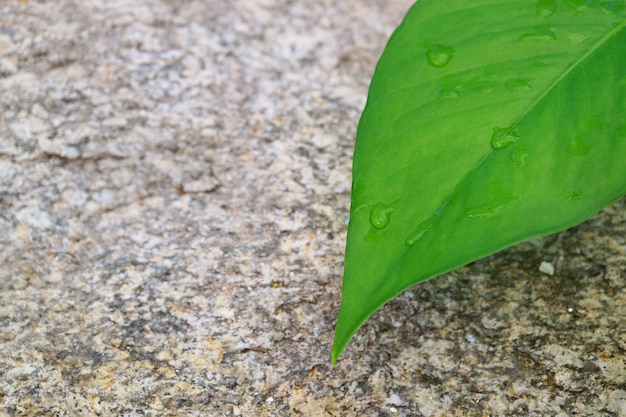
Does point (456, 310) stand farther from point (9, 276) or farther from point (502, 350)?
point (9, 276)

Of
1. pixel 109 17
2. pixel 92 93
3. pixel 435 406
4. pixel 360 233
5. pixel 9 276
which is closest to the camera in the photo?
pixel 360 233

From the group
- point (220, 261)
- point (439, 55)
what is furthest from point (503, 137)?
point (220, 261)

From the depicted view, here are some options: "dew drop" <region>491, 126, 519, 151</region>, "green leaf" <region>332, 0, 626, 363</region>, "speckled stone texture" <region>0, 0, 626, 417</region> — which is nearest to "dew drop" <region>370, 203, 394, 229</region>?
"green leaf" <region>332, 0, 626, 363</region>

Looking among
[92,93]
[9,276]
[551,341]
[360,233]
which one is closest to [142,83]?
[92,93]

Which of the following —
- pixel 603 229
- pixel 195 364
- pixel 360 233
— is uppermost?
pixel 360 233

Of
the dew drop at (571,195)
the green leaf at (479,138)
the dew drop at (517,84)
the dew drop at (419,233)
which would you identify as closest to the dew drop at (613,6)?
the green leaf at (479,138)
